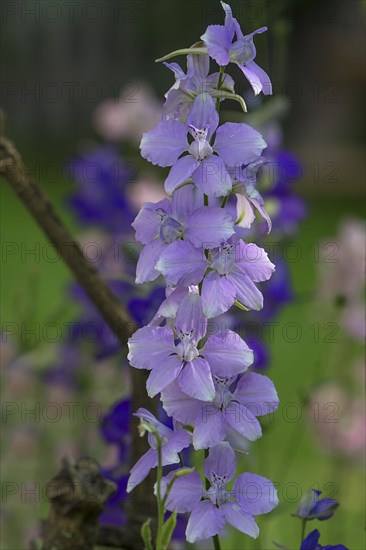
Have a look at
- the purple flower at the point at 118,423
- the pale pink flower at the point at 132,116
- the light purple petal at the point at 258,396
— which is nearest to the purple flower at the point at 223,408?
the light purple petal at the point at 258,396

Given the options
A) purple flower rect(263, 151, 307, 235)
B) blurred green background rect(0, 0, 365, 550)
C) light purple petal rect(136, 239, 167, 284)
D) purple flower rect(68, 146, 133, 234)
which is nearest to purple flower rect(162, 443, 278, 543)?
light purple petal rect(136, 239, 167, 284)

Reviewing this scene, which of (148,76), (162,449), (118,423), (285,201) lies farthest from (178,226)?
(148,76)

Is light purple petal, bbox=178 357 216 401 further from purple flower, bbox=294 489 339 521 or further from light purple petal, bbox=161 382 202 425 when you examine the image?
purple flower, bbox=294 489 339 521

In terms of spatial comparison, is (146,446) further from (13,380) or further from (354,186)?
(354,186)

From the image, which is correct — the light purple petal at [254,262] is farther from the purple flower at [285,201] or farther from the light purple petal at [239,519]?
the purple flower at [285,201]

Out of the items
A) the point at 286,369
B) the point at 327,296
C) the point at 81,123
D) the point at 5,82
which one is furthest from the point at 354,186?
the point at 327,296

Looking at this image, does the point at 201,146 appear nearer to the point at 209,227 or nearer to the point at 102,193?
the point at 209,227
